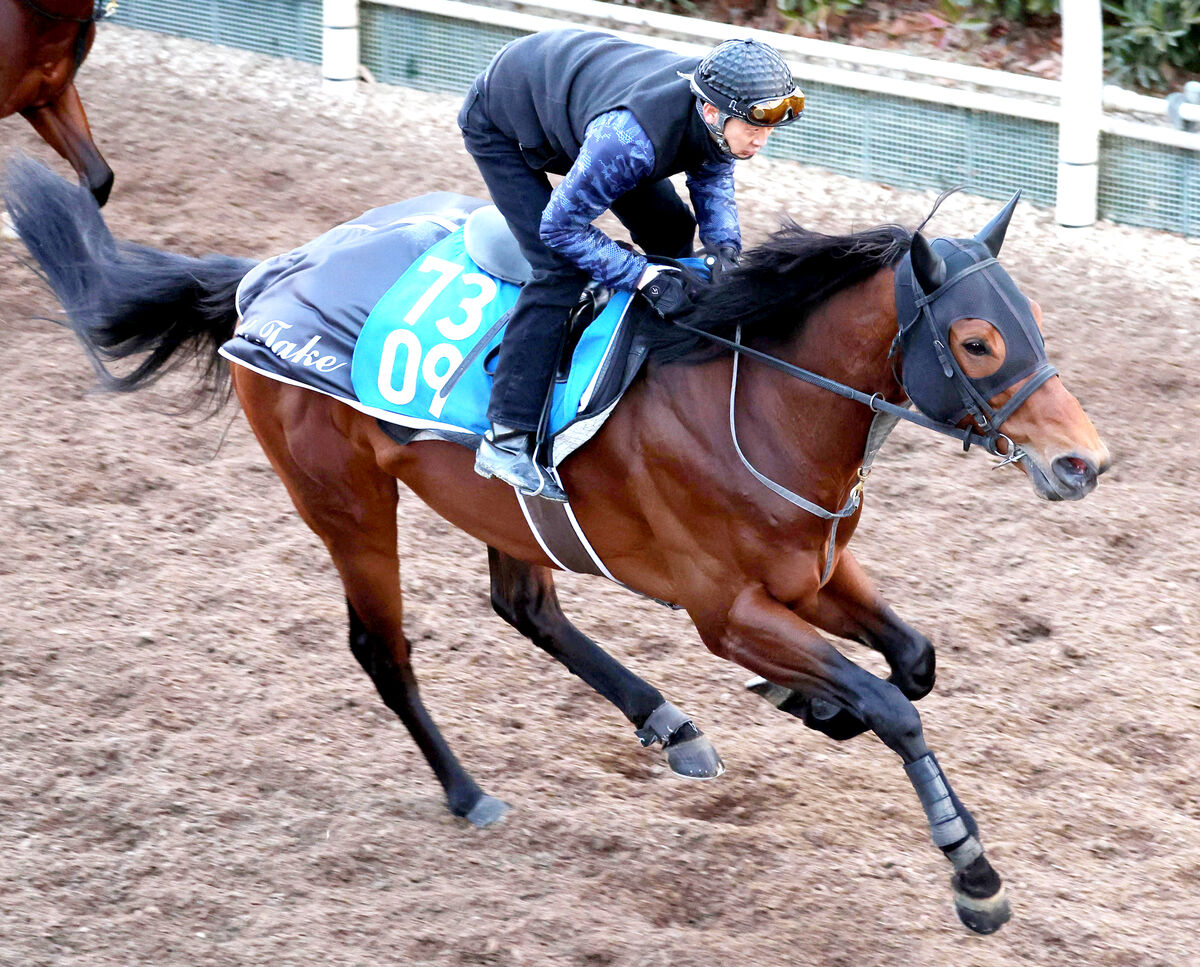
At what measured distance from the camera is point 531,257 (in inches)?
148

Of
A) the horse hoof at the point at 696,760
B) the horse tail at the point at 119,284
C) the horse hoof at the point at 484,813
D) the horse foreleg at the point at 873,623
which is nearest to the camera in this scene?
the horse foreleg at the point at 873,623

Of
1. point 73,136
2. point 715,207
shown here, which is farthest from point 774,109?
point 73,136

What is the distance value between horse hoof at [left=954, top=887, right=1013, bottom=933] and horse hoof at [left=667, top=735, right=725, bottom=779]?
0.90 meters

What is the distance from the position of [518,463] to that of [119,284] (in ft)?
5.44

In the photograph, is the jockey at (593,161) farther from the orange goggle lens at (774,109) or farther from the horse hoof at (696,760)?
the horse hoof at (696,760)

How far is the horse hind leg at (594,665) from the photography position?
419cm

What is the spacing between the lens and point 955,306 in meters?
3.16

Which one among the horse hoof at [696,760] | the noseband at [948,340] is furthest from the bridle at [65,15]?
the noseband at [948,340]

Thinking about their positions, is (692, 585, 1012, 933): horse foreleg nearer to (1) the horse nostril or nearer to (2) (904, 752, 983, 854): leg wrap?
(2) (904, 752, 983, 854): leg wrap

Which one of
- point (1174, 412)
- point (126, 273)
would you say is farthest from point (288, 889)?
point (1174, 412)

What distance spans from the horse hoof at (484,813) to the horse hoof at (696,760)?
0.53 metres

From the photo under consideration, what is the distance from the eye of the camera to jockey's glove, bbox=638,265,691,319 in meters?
3.59

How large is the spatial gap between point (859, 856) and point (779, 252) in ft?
5.58

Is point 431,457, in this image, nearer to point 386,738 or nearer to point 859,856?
point 386,738
